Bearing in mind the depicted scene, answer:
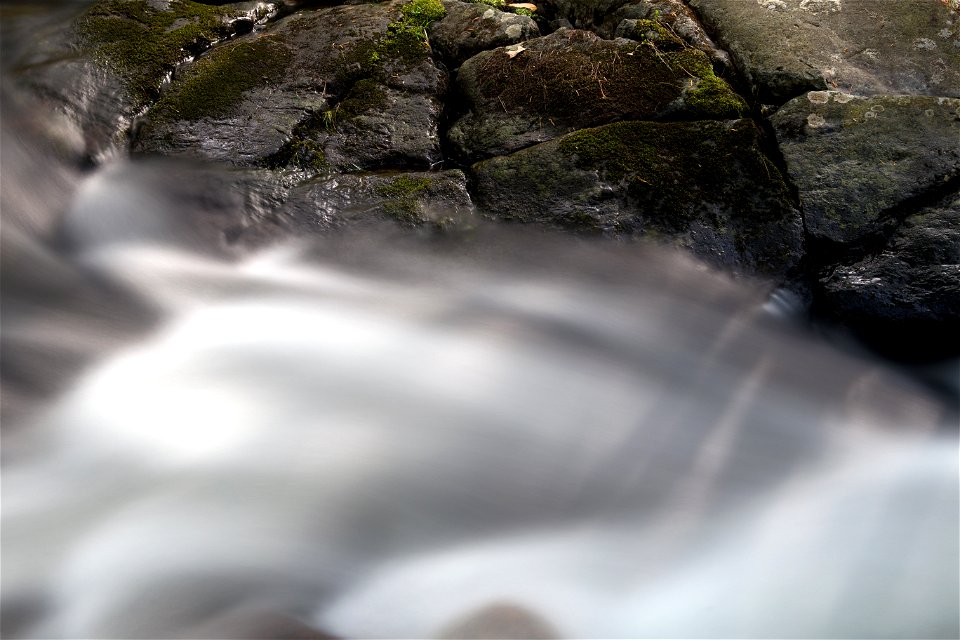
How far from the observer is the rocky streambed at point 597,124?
11.6 feet

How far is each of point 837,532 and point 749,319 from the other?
44.9 inches

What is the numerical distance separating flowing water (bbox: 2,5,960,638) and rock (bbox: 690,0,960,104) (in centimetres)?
130

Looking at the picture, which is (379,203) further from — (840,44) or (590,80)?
(840,44)

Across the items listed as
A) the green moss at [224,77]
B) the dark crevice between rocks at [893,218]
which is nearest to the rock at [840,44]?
the dark crevice between rocks at [893,218]

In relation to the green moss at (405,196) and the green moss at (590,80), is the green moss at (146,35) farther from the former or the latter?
the green moss at (590,80)

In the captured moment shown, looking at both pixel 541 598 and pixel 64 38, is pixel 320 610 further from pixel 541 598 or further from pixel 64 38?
pixel 64 38

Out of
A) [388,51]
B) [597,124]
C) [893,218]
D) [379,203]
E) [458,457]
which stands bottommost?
[458,457]

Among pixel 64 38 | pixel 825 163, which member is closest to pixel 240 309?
pixel 64 38

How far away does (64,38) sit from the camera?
438 cm

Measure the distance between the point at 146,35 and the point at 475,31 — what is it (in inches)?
82.9

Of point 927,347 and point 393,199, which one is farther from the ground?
point 393,199

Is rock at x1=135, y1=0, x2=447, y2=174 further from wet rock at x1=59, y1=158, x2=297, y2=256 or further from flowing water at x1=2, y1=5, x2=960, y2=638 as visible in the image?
flowing water at x1=2, y1=5, x2=960, y2=638

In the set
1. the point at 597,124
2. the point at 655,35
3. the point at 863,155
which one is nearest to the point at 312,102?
the point at 597,124

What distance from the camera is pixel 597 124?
153 inches
